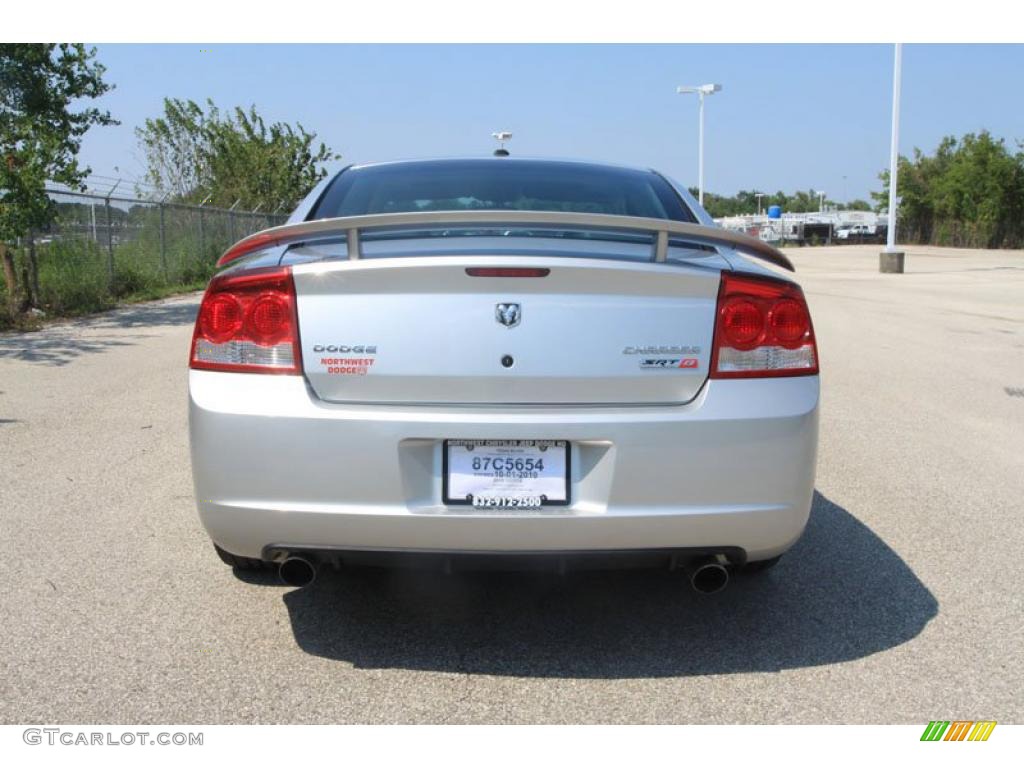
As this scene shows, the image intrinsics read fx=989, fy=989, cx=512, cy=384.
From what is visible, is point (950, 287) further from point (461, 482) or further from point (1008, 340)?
point (461, 482)

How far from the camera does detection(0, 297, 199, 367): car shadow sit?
32.3 ft

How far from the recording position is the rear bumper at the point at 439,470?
277cm

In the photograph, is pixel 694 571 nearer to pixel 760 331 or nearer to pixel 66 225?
pixel 760 331

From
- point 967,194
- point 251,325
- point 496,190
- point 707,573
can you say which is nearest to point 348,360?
point 251,325

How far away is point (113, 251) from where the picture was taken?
16.4 metres

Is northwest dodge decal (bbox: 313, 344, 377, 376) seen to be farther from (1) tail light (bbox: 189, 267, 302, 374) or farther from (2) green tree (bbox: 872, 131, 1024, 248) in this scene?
(2) green tree (bbox: 872, 131, 1024, 248)

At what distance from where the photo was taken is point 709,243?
2973mm

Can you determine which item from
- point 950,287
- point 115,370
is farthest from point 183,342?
point 950,287

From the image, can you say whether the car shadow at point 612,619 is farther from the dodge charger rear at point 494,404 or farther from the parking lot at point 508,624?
the dodge charger rear at point 494,404

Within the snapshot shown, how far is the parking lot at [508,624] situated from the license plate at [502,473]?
0.59 m

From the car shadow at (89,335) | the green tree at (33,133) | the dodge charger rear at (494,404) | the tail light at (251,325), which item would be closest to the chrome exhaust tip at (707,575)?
the dodge charger rear at (494,404)

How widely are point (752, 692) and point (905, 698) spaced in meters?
0.44
